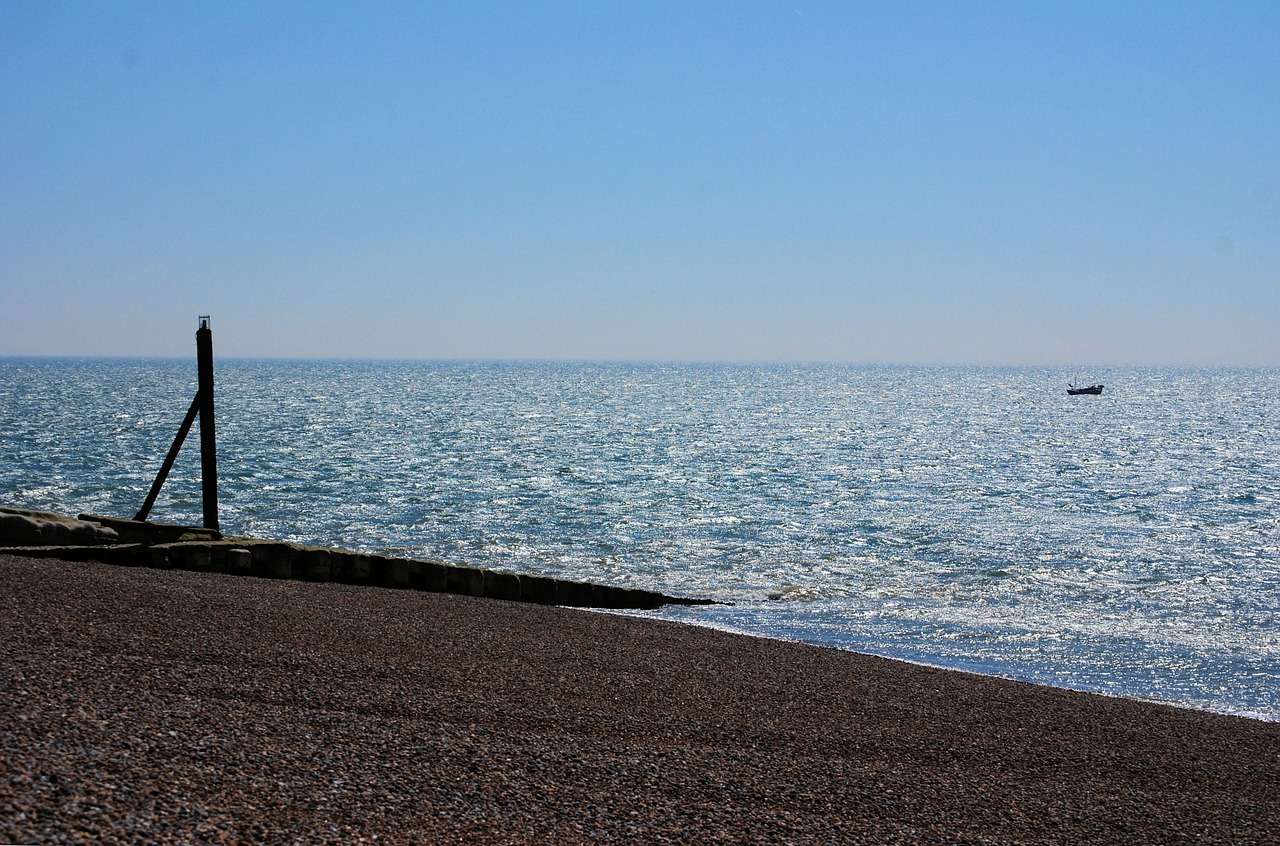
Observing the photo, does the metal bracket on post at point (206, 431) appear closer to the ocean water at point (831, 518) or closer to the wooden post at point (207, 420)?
the wooden post at point (207, 420)

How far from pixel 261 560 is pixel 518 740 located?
1009 centimetres

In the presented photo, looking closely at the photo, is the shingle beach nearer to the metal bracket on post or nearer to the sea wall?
the sea wall

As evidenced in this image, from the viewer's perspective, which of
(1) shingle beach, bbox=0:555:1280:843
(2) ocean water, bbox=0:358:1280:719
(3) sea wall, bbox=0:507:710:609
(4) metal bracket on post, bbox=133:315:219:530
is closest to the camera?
(1) shingle beach, bbox=0:555:1280:843

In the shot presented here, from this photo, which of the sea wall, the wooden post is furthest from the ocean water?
the wooden post

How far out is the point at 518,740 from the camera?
28.8 feet

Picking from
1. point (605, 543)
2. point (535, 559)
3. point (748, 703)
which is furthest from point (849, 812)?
point (605, 543)

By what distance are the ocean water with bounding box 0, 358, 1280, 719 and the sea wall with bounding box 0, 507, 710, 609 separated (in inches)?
69.1

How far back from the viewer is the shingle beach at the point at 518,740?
6.80 metres

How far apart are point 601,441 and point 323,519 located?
121ft

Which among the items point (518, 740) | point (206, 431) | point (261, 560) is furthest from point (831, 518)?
point (518, 740)

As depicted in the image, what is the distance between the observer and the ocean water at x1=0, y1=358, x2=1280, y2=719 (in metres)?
19.6

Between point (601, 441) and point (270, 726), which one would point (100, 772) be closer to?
point (270, 726)

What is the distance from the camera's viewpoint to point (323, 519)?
104 feet

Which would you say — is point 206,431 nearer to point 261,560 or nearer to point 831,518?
point 261,560
